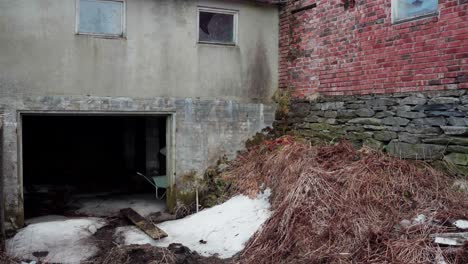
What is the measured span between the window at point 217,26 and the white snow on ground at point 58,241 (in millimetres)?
3986

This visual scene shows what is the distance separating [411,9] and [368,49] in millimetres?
882

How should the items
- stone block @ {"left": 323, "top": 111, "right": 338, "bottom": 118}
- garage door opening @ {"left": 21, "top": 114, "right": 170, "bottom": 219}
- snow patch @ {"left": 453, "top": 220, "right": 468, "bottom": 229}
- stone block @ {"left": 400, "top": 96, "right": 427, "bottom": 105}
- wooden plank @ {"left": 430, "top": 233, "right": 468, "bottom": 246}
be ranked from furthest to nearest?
garage door opening @ {"left": 21, "top": 114, "right": 170, "bottom": 219} < stone block @ {"left": 323, "top": 111, "right": 338, "bottom": 118} < stone block @ {"left": 400, "top": 96, "right": 427, "bottom": 105} < snow patch @ {"left": 453, "top": 220, "right": 468, "bottom": 229} < wooden plank @ {"left": 430, "top": 233, "right": 468, "bottom": 246}

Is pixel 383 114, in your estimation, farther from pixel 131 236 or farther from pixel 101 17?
pixel 101 17

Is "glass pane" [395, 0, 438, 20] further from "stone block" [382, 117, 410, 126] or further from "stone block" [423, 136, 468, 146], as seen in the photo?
"stone block" [423, 136, 468, 146]

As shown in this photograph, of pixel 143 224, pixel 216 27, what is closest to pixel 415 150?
pixel 216 27

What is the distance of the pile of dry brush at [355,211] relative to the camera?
4.60m

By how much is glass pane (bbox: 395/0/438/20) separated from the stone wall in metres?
1.15

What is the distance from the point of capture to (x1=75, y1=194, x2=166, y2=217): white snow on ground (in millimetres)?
8375

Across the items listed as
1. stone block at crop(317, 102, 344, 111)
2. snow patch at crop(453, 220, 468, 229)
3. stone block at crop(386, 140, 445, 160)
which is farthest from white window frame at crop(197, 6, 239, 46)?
snow patch at crop(453, 220, 468, 229)

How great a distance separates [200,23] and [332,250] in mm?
4983

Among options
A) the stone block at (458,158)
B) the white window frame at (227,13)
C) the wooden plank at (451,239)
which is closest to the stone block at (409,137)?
the stone block at (458,158)

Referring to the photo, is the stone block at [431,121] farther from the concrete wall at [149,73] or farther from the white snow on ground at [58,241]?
the white snow on ground at [58,241]

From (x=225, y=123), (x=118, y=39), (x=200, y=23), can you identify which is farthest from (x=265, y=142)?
(x=118, y=39)

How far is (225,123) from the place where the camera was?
820 centimetres
